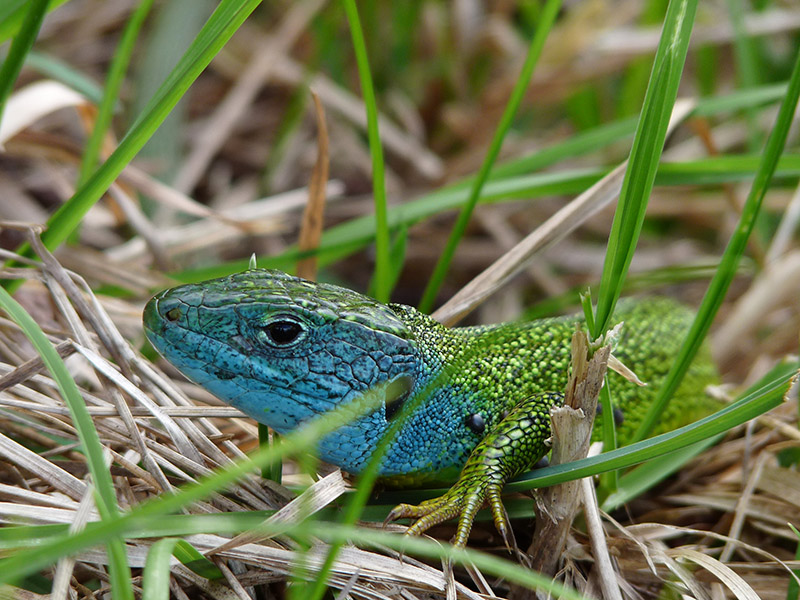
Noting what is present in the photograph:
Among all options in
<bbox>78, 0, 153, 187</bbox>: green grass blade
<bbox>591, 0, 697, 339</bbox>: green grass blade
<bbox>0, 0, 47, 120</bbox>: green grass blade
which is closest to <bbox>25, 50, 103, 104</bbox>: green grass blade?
<bbox>78, 0, 153, 187</bbox>: green grass blade

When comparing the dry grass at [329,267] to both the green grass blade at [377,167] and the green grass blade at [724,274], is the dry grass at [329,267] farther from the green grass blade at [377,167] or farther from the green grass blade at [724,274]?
the green grass blade at [724,274]

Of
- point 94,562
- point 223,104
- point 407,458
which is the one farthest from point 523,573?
point 223,104

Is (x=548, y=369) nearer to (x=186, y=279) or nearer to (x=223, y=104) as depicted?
(x=186, y=279)

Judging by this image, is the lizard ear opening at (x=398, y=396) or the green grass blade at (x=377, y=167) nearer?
the lizard ear opening at (x=398, y=396)

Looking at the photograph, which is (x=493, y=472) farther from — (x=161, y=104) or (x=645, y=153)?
(x=161, y=104)

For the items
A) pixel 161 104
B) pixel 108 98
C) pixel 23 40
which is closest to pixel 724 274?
pixel 161 104

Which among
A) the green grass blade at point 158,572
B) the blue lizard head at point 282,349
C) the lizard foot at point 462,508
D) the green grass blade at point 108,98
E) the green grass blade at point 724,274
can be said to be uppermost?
the green grass blade at point 108,98

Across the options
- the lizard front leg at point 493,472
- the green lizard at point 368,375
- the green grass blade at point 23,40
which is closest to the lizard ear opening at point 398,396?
the green lizard at point 368,375
